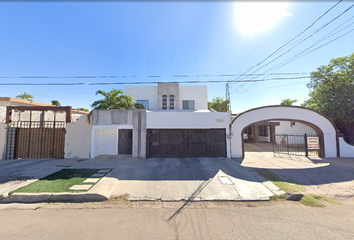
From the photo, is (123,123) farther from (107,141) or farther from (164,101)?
(164,101)

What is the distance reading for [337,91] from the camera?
14375 millimetres

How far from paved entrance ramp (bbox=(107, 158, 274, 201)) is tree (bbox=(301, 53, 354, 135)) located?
47.4 ft

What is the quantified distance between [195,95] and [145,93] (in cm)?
627

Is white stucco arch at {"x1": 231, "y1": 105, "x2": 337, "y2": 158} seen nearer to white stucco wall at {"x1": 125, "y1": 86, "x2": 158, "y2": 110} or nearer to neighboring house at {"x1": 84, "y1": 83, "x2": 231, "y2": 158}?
neighboring house at {"x1": 84, "y1": 83, "x2": 231, "y2": 158}

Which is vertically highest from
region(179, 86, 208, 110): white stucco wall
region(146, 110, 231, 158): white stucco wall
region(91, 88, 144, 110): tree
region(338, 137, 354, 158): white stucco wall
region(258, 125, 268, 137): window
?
region(179, 86, 208, 110): white stucco wall

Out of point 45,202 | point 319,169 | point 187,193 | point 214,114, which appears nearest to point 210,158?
point 214,114

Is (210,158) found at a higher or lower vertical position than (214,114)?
lower

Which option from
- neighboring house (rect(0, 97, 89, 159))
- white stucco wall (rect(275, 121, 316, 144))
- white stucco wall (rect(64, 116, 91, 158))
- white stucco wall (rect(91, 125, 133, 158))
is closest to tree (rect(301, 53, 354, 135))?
white stucco wall (rect(275, 121, 316, 144))

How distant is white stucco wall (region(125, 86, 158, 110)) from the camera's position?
16.9 meters

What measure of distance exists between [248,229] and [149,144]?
841 centimetres

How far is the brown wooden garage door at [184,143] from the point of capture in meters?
10.7

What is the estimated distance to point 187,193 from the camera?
5.17m

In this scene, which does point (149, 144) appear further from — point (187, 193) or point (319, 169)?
point (319, 169)

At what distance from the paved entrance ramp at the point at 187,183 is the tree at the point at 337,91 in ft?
47.4
